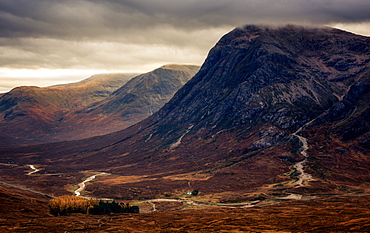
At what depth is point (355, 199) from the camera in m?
185

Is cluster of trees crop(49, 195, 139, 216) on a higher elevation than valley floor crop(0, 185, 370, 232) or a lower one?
lower

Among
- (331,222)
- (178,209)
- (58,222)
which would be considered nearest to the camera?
(331,222)

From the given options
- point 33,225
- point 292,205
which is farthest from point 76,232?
point 292,205

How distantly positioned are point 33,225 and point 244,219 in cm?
8057

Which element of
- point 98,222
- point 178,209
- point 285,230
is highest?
point 285,230

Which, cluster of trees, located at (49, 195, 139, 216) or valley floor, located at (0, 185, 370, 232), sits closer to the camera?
valley floor, located at (0, 185, 370, 232)

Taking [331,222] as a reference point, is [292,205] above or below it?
below

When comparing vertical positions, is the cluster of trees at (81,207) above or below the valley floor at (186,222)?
below

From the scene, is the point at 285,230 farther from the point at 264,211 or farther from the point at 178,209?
the point at 178,209

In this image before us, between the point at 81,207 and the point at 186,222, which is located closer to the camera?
the point at 186,222

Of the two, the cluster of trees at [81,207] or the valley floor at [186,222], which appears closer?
the valley floor at [186,222]

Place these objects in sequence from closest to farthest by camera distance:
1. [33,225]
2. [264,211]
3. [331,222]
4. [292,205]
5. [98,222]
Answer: [331,222], [33,225], [98,222], [264,211], [292,205]

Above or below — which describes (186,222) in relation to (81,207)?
above

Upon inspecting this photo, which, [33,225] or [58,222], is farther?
[58,222]
